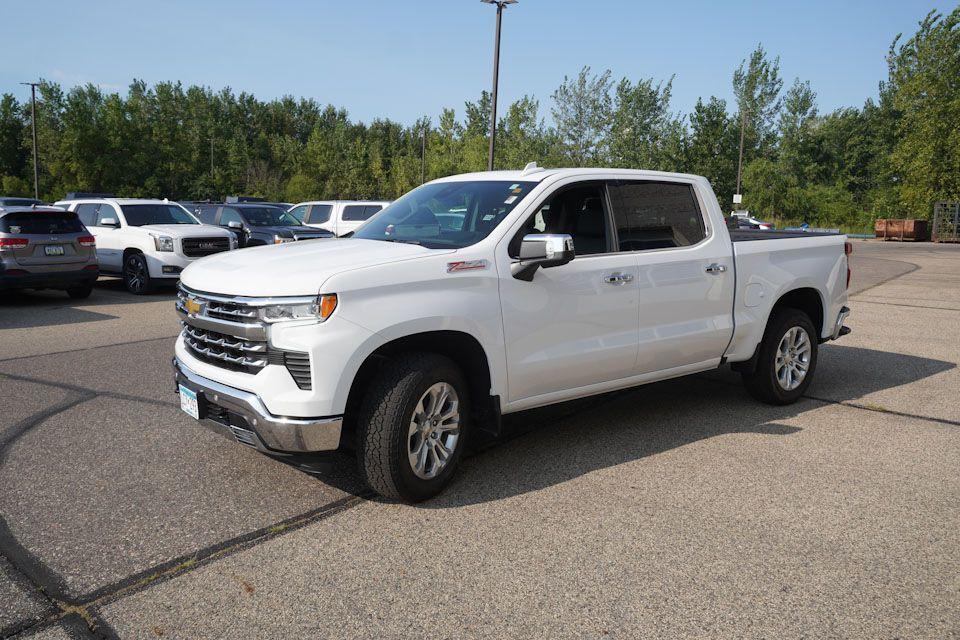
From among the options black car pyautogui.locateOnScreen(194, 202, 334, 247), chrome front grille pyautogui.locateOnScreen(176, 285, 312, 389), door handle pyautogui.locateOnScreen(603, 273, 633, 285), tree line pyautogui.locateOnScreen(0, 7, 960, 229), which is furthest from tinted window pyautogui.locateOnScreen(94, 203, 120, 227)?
A: tree line pyautogui.locateOnScreen(0, 7, 960, 229)

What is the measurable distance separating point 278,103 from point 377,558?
115909 mm

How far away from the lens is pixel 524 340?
4.54m

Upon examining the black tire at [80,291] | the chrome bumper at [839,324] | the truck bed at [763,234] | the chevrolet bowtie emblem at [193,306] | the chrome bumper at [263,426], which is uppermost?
the truck bed at [763,234]

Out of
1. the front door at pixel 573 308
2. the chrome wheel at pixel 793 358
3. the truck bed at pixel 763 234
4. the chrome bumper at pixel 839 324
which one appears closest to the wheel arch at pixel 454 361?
the front door at pixel 573 308

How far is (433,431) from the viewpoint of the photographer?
4.23 metres

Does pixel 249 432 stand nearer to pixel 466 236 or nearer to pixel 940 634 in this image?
pixel 466 236

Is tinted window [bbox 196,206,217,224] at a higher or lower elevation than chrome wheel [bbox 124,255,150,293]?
higher

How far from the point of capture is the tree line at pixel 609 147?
50938mm

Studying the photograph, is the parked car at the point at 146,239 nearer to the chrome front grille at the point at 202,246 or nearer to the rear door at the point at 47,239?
the chrome front grille at the point at 202,246

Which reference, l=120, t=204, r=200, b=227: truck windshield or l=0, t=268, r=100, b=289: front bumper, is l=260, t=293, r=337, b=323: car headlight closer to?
l=0, t=268, r=100, b=289: front bumper

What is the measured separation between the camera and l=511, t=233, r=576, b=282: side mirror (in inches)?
169

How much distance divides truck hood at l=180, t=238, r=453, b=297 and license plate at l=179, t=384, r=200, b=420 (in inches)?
23.4

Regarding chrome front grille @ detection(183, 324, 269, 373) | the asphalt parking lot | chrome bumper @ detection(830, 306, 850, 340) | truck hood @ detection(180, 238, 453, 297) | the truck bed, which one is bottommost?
the asphalt parking lot

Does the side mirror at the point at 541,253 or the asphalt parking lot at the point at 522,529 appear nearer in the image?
the asphalt parking lot at the point at 522,529
